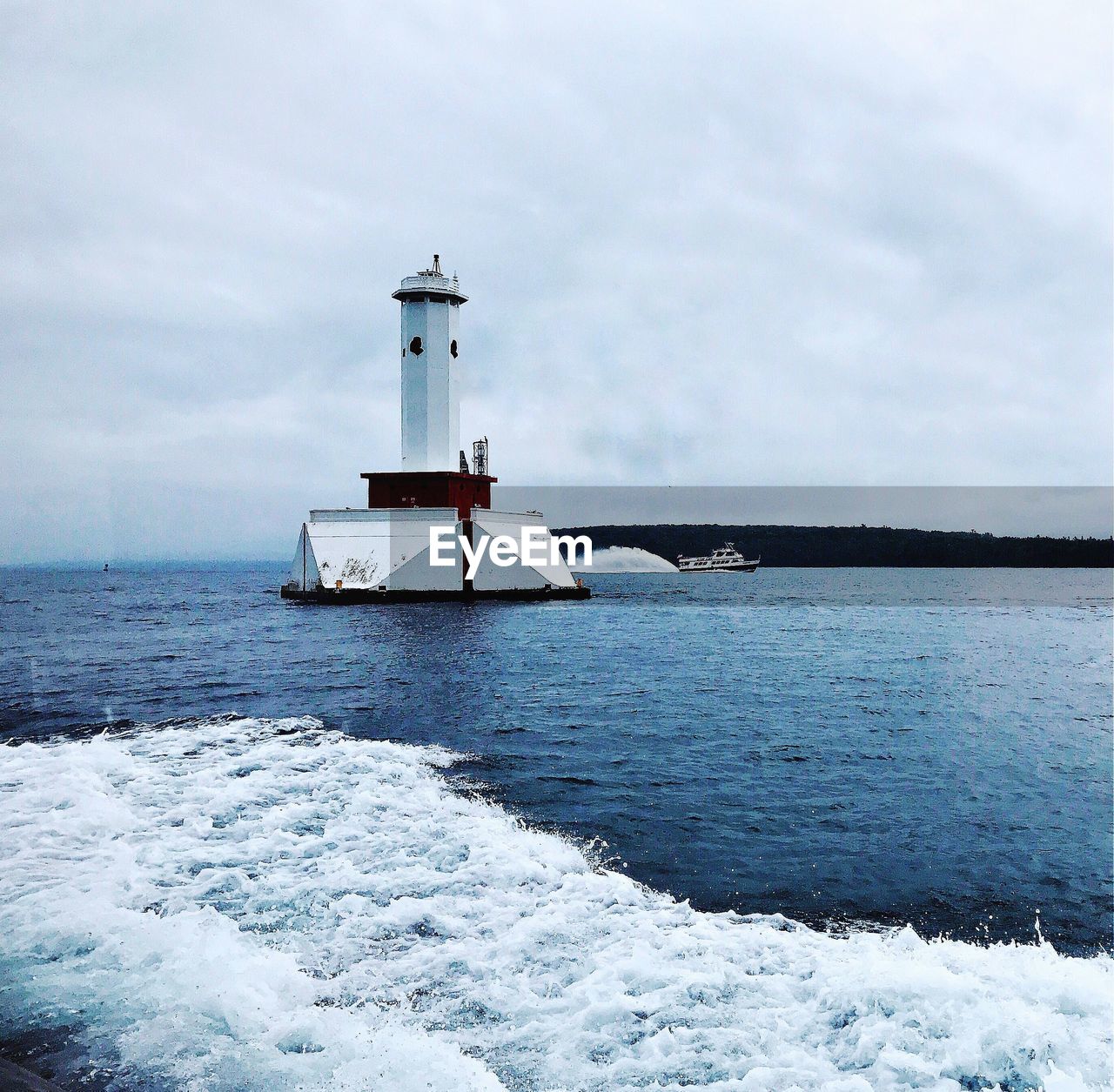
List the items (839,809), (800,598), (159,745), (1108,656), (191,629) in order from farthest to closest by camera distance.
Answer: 1. (800,598)
2. (191,629)
3. (1108,656)
4. (159,745)
5. (839,809)

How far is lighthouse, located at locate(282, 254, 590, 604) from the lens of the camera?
115 ft

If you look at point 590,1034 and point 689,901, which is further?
point 689,901

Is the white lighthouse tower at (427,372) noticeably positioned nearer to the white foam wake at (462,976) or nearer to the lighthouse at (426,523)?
the lighthouse at (426,523)

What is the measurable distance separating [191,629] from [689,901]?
2851 centimetres

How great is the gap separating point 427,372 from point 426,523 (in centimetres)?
766

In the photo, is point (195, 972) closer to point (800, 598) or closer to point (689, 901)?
point (689, 901)

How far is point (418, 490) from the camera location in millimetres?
36094

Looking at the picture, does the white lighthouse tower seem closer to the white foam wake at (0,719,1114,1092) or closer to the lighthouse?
the lighthouse

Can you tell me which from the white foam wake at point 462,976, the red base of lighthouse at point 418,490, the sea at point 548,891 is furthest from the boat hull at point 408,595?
the white foam wake at point 462,976

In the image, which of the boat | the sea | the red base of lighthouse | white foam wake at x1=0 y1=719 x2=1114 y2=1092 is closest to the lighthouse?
the red base of lighthouse

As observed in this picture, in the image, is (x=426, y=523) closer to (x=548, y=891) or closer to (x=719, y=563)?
(x=548, y=891)

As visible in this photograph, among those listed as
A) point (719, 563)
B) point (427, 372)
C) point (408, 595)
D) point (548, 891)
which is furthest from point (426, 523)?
point (719, 563)

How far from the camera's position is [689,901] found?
5.86m

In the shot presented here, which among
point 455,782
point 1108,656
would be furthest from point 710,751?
point 1108,656
